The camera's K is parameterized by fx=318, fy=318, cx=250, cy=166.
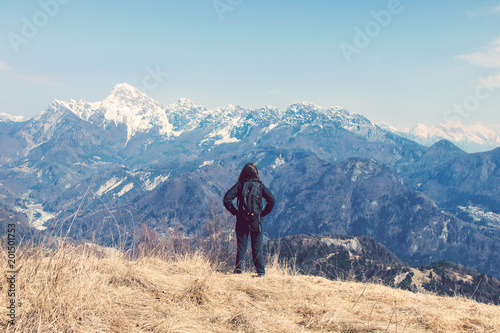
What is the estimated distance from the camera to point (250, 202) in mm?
11094

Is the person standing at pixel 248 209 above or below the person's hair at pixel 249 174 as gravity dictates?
below

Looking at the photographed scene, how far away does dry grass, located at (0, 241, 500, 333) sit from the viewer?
5641 mm

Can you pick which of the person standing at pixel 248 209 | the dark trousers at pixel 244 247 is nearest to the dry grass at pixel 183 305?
the dark trousers at pixel 244 247

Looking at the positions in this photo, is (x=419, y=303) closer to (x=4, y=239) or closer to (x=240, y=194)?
(x=240, y=194)

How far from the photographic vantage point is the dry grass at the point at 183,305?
5.64 m

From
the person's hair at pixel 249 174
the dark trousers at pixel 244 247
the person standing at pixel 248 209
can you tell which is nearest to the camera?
the dark trousers at pixel 244 247

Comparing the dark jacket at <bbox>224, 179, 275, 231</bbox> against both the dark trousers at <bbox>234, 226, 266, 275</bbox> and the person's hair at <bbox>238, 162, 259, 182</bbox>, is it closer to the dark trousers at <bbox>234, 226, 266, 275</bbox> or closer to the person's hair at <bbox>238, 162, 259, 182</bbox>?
the person's hair at <bbox>238, 162, 259, 182</bbox>

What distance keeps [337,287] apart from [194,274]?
4.42 metres

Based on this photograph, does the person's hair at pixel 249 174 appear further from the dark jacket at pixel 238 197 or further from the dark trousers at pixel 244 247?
the dark trousers at pixel 244 247

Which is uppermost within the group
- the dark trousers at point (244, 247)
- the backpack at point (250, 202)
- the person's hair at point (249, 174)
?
the person's hair at point (249, 174)

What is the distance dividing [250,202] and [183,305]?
487 centimetres

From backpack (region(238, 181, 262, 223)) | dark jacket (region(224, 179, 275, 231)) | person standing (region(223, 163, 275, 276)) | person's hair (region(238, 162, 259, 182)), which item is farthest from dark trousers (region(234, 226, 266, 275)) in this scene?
person's hair (region(238, 162, 259, 182))

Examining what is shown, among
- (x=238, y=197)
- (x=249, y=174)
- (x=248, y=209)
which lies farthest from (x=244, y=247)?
(x=249, y=174)

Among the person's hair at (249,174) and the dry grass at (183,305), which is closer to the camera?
the dry grass at (183,305)
